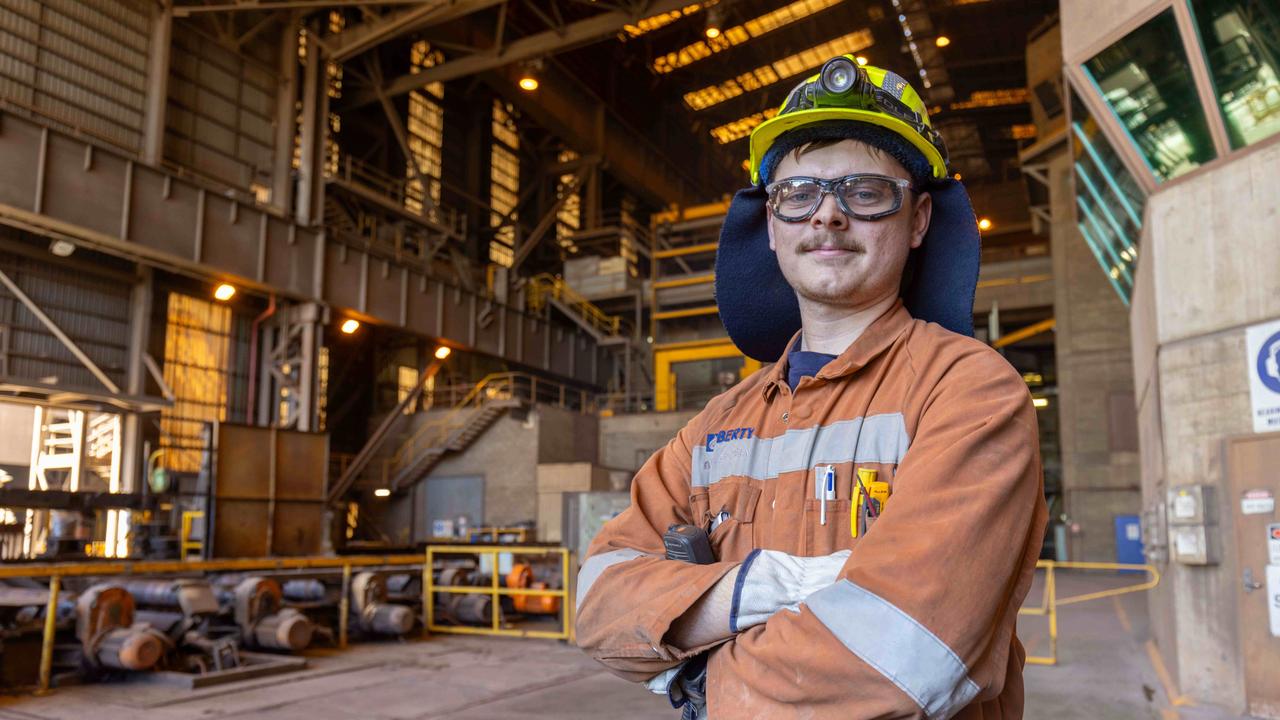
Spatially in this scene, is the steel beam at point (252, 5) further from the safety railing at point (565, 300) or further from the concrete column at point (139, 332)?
the safety railing at point (565, 300)

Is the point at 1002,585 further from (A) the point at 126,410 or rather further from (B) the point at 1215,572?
(A) the point at 126,410

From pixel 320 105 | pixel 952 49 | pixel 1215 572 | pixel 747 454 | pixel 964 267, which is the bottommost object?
pixel 1215 572

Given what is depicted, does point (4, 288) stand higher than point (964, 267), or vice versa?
point (4, 288)

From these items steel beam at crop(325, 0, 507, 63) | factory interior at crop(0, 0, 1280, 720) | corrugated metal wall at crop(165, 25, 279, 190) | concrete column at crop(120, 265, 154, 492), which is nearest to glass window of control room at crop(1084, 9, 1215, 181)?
factory interior at crop(0, 0, 1280, 720)

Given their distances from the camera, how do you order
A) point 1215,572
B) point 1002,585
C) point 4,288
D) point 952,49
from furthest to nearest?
point 952,49 → point 4,288 → point 1215,572 → point 1002,585

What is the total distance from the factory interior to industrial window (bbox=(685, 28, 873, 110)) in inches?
9.3

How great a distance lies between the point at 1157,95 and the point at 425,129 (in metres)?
26.3

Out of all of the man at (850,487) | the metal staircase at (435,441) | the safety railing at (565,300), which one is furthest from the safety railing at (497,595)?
the safety railing at (565,300)

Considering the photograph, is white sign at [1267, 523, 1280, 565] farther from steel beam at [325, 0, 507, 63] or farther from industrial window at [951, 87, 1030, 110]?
industrial window at [951, 87, 1030, 110]

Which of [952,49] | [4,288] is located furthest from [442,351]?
[952,49]

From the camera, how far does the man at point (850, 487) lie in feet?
4.70

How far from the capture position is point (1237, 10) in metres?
6.33

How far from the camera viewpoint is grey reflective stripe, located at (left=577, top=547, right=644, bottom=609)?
1942 millimetres

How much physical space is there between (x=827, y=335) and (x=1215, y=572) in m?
6.42
